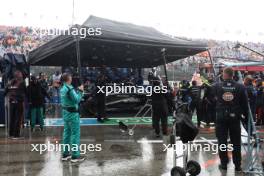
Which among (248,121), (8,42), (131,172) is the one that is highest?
(8,42)

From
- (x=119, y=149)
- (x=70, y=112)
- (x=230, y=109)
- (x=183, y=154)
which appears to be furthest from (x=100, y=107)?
(x=183, y=154)

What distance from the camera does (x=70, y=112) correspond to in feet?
23.2

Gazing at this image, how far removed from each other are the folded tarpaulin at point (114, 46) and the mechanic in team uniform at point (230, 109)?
5.74 meters

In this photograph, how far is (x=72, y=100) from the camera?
23.0 ft

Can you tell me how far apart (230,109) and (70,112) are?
298 cm

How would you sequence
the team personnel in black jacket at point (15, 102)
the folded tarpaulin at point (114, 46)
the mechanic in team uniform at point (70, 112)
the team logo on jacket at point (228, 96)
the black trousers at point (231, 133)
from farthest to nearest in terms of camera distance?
the folded tarpaulin at point (114, 46) → the team personnel in black jacket at point (15, 102) → the mechanic in team uniform at point (70, 112) → the black trousers at point (231, 133) → the team logo on jacket at point (228, 96)

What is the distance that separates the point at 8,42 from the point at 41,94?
10606mm

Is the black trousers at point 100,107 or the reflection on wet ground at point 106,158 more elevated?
the black trousers at point 100,107

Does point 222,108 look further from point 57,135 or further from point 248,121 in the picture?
point 57,135

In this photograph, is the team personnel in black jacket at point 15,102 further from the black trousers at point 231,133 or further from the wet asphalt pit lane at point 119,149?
the black trousers at point 231,133

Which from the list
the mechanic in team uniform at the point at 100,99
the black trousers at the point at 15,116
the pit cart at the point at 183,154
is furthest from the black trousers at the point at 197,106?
the pit cart at the point at 183,154

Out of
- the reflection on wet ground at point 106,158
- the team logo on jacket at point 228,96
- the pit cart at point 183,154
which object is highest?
the team logo on jacket at point 228,96

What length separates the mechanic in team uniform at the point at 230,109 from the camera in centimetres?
642

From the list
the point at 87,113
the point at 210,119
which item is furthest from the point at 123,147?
the point at 87,113
